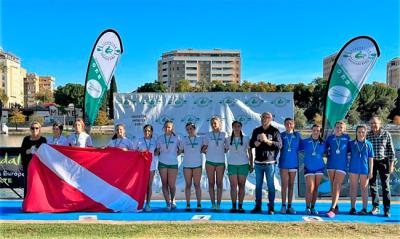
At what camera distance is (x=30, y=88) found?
163625 millimetres

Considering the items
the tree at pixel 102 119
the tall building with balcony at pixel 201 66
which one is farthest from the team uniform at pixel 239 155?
the tall building with balcony at pixel 201 66

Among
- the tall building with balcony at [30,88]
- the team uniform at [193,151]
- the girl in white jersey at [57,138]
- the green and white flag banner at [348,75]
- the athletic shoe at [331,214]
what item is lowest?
the athletic shoe at [331,214]

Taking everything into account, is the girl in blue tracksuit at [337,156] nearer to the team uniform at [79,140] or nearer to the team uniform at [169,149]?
the team uniform at [169,149]

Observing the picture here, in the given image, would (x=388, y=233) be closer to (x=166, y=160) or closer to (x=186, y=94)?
(x=166, y=160)

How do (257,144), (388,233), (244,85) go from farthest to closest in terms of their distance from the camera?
1. (244,85)
2. (257,144)
3. (388,233)

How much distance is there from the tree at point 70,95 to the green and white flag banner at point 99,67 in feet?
270

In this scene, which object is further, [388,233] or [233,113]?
[233,113]

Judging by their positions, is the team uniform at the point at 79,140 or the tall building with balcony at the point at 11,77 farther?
the tall building with balcony at the point at 11,77

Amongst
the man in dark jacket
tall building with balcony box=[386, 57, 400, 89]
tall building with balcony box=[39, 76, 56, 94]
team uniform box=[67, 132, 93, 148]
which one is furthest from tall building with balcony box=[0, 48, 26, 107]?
the man in dark jacket

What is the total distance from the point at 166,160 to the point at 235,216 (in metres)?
1.38

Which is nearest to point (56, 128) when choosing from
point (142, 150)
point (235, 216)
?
point (142, 150)

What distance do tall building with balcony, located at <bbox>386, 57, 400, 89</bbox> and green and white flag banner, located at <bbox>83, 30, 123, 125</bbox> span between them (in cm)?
11848

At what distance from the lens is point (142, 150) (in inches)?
279

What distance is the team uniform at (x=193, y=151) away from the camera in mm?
6996
